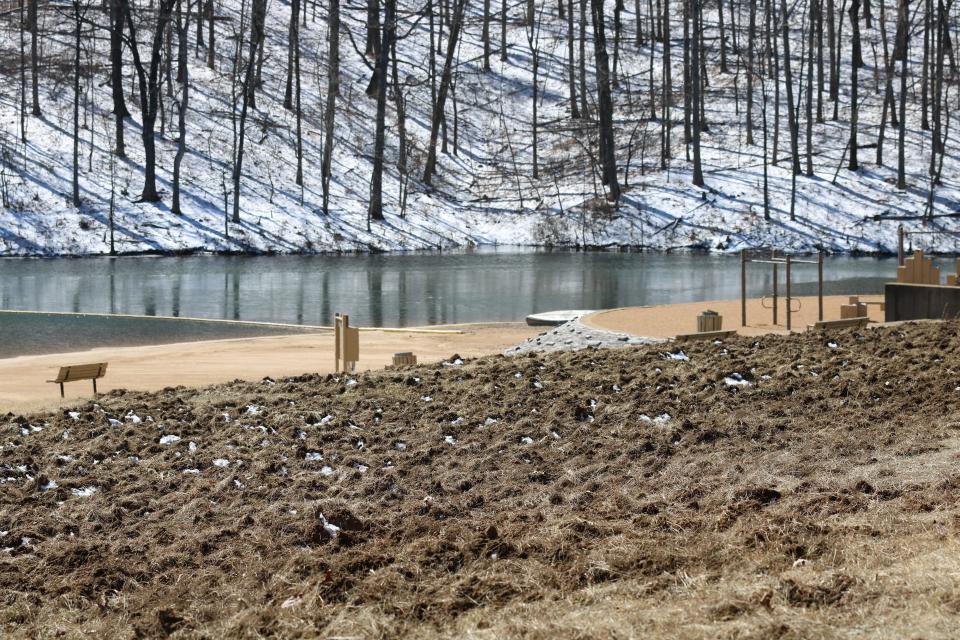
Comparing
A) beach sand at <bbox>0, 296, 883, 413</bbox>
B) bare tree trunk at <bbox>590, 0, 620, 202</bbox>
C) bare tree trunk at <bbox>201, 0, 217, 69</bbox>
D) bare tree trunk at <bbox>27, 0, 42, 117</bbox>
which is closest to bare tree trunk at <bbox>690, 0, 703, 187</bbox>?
bare tree trunk at <bbox>590, 0, 620, 202</bbox>

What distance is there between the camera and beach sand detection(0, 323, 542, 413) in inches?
565

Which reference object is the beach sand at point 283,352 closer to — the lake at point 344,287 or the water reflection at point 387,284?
the lake at point 344,287

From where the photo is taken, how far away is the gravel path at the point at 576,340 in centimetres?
1630

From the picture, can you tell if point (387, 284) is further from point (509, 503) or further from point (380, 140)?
point (509, 503)

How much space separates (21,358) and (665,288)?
1750cm

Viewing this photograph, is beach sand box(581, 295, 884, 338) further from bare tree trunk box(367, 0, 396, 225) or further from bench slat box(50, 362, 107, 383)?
bare tree trunk box(367, 0, 396, 225)

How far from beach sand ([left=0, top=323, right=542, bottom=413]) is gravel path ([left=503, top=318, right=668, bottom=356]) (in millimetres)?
912

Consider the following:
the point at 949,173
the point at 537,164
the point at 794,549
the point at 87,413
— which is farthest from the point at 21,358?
the point at 949,173

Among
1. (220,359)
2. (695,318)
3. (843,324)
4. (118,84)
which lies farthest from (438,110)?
(843,324)

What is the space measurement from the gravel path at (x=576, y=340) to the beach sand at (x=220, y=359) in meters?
0.91

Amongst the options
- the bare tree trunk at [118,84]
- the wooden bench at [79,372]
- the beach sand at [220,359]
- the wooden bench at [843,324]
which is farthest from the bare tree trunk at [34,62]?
the wooden bench at [843,324]

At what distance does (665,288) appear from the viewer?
3120 centimetres

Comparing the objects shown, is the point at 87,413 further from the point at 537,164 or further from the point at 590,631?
the point at 537,164

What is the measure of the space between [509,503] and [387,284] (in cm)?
2471
